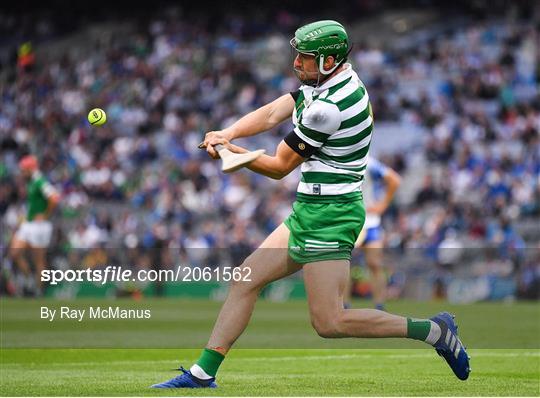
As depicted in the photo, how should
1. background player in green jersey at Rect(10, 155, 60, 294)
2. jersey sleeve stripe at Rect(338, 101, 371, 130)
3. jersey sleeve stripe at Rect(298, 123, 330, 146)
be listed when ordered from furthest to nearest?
background player in green jersey at Rect(10, 155, 60, 294) → jersey sleeve stripe at Rect(338, 101, 371, 130) → jersey sleeve stripe at Rect(298, 123, 330, 146)

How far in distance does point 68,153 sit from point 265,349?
23877 millimetres

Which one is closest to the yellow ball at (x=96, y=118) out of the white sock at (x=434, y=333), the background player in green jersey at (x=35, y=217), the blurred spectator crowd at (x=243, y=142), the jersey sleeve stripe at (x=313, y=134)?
the jersey sleeve stripe at (x=313, y=134)

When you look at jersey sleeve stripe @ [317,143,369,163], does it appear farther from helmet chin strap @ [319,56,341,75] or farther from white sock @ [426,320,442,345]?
white sock @ [426,320,442,345]

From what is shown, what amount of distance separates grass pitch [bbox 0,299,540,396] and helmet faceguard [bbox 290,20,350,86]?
90.2 inches

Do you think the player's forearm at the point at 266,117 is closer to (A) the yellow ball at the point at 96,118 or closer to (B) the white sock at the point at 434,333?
(A) the yellow ball at the point at 96,118

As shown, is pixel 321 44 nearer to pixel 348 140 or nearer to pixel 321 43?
pixel 321 43

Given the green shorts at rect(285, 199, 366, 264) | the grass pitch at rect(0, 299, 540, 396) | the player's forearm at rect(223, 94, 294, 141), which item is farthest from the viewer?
the player's forearm at rect(223, 94, 294, 141)

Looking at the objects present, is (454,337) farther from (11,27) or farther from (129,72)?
(11,27)

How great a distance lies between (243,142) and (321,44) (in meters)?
24.8

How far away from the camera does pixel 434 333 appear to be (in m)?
8.68

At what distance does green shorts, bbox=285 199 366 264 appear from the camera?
8.38 m

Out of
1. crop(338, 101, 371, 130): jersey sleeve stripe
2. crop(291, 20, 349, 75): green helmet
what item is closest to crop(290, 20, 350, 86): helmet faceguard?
crop(291, 20, 349, 75): green helmet

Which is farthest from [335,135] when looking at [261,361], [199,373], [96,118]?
[261,361]

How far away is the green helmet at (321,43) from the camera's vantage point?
8.30 meters
